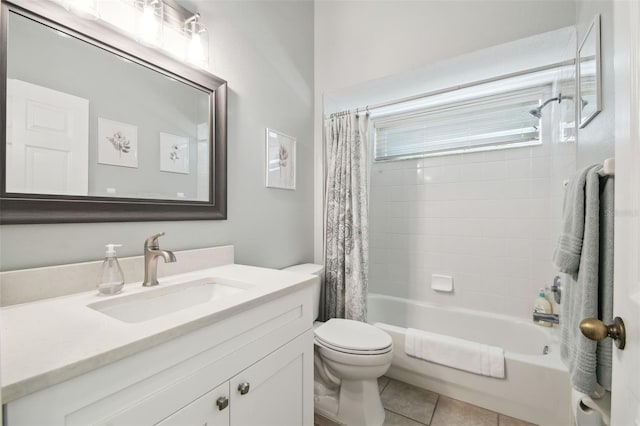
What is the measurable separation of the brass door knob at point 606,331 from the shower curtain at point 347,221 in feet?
4.74

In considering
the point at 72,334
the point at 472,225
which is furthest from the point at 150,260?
the point at 472,225

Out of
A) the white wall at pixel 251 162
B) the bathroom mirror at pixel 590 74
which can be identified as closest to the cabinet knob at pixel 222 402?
the white wall at pixel 251 162

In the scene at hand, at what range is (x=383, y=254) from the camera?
272 centimetres

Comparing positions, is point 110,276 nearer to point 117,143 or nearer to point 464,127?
point 117,143

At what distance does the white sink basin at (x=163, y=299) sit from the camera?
0.91 m

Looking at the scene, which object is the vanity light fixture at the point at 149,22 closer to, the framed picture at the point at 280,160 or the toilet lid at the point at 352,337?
the framed picture at the point at 280,160

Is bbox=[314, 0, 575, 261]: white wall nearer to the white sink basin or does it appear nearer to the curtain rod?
the curtain rod

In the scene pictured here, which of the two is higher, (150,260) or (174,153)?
(174,153)

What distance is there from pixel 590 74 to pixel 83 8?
2.01 m

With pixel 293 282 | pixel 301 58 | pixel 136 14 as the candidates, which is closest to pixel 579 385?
pixel 293 282

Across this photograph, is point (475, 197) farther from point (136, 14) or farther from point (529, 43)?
point (136, 14)

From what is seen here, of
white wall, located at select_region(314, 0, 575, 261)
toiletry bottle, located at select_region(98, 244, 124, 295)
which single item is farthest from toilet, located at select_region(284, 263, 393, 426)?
toiletry bottle, located at select_region(98, 244, 124, 295)

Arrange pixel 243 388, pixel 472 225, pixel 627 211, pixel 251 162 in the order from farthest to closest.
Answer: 1. pixel 472 225
2. pixel 251 162
3. pixel 243 388
4. pixel 627 211

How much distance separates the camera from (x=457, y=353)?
164cm
